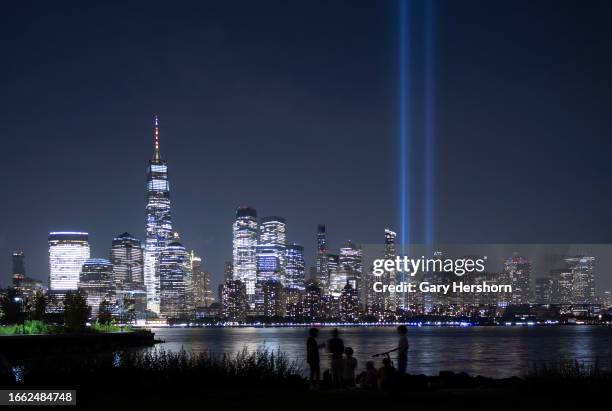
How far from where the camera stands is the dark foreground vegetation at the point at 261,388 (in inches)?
695

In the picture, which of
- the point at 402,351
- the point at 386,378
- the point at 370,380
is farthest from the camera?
the point at 402,351

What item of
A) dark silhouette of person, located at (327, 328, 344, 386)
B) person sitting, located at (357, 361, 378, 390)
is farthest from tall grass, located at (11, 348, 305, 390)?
person sitting, located at (357, 361, 378, 390)

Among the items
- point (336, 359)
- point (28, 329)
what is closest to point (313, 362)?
point (336, 359)

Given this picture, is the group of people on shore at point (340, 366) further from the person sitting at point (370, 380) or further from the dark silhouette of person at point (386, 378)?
the dark silhouette of person at point (386, 378)

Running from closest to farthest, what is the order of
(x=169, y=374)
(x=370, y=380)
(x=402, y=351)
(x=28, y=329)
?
(x=370, y=380), (x=169, y=374), (x=402, y=351), (x=28, y=329)

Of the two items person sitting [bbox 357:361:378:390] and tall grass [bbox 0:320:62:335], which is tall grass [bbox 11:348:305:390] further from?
tall grass [bbox 0:320:62:335]

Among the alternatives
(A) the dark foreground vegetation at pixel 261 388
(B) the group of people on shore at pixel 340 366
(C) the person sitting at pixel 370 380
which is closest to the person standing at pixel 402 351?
(B) the group of people on shore at pixel 340 366

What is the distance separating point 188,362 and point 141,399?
5061 mm

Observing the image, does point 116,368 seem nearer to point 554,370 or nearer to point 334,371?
point 334,371

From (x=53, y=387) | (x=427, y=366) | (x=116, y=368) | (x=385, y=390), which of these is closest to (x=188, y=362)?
(x=116, y=368)

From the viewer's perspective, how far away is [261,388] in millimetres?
20688

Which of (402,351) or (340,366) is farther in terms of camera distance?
(402,351)

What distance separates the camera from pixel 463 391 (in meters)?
20.0

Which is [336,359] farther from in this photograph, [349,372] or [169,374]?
[169,374]
